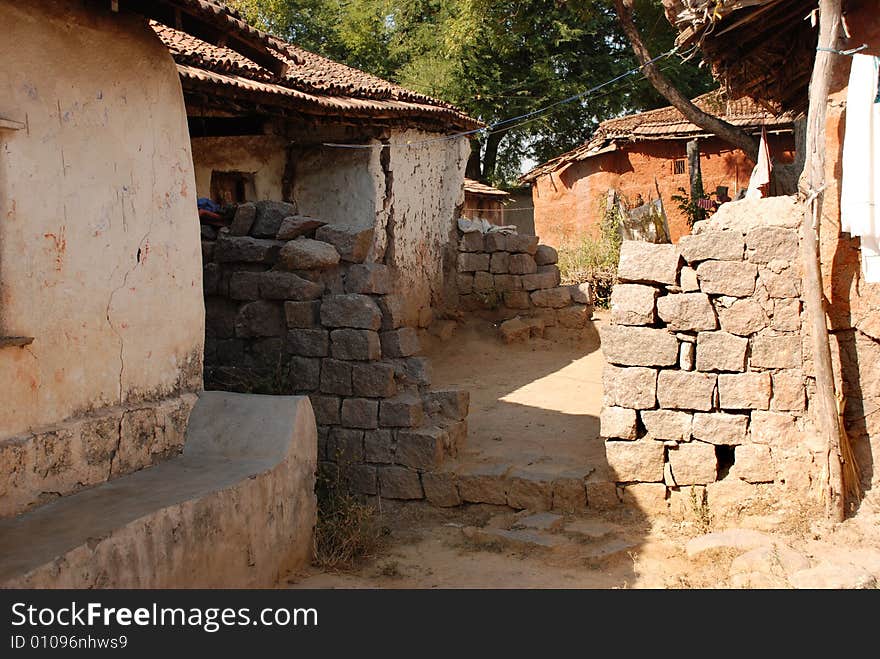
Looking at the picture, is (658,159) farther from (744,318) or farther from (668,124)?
(744,318)

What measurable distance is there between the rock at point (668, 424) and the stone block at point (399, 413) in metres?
1.81

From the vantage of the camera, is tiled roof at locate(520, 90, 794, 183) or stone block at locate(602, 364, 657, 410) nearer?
stone block at locate(602, 364, 657, 410)

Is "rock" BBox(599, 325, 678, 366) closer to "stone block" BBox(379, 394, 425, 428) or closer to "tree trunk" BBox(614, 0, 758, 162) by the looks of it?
"stone block" BBox(379, 394, 425, 428)

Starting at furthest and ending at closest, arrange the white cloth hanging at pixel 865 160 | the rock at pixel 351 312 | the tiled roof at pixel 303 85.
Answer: the tiled roof at pixel 303 85 → the rock at pixel 351 312 → the white cloth hanging at pixel 865 160

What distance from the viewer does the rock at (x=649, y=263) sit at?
6359 mm

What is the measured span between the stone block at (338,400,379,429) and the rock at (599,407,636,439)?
1829 millimetres

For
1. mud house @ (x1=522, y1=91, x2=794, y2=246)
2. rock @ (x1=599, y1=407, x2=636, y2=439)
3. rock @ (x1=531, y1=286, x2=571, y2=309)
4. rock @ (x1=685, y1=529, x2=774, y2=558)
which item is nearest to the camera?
rock @ (x1=685, y1=529, x2=774, y2=558)

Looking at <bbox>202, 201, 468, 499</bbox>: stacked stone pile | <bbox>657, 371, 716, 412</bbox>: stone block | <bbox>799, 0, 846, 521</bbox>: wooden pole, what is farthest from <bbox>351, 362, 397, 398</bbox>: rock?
<bbox>799, 0, 846, 521</bbox>: wooden pole

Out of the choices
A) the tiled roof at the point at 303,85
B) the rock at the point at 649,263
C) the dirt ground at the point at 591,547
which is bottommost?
the dirt ground at the point at 591,547

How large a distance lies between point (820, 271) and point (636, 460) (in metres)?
1.86

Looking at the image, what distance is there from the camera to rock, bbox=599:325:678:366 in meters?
6.34

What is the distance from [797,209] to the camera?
19.8 ft

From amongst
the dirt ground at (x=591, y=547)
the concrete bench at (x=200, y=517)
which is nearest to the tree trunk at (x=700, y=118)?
the dirt ground at (x=591, y=547)

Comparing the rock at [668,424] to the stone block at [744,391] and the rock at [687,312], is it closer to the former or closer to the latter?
the stone block at [744,391]
